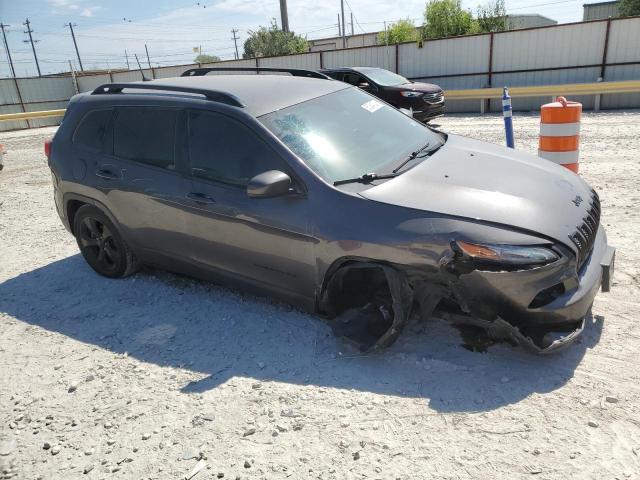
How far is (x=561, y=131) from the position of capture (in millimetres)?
5129

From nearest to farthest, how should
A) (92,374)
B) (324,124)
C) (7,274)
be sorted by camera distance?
(92,374) → (324,124) → (7,274)

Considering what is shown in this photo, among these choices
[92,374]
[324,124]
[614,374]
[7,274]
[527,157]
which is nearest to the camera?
[614,374]

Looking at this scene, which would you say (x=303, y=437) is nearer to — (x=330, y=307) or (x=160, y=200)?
(x=330, y=307)

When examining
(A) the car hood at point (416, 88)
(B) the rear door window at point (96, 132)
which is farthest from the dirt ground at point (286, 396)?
(A) the car hood at point (416, 88)

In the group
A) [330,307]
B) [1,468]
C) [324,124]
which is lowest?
[1,468]

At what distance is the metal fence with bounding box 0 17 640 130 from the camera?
49.0ft

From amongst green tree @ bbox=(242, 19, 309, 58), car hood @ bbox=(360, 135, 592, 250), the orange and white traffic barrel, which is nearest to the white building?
green tree @ bbox=(242, 19, 309, 58)

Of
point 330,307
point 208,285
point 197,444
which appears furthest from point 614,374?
point 208,285

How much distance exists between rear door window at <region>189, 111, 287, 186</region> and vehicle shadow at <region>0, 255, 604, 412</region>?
1.12m

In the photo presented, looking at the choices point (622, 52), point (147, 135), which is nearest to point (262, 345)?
point (147, 135)

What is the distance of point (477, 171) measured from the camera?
11.5 feet

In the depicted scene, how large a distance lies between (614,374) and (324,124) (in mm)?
2492

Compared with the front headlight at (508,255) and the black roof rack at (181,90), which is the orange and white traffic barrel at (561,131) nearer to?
the front headlight at (508,255)

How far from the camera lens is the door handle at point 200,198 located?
3.71 meters
